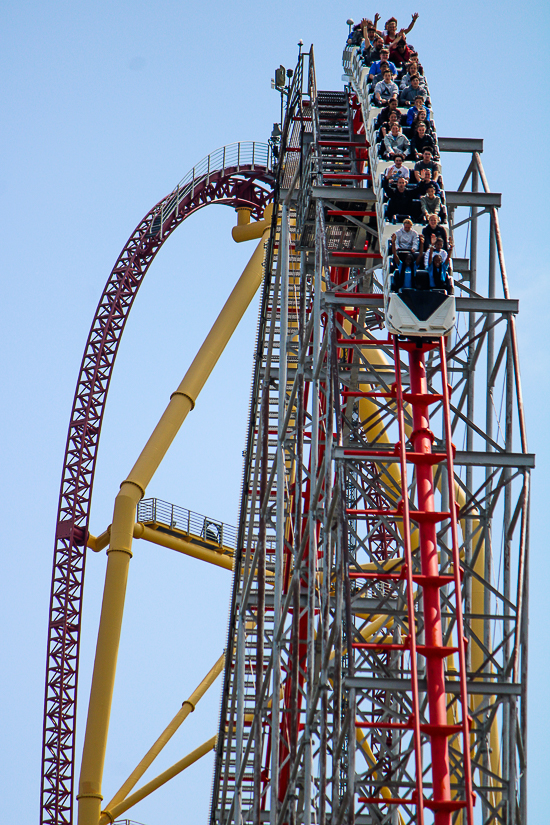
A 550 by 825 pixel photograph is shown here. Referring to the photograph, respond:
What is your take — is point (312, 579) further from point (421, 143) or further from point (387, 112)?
point (387, 112)

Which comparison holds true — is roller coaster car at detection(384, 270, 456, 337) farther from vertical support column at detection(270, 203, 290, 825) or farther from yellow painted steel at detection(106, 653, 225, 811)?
yellow painted steel at detection(106, 653, 225, 811)

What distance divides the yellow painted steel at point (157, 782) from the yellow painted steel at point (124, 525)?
1.10 feet

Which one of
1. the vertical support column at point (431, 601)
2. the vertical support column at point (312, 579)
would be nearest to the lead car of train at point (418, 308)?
the vertical support column at point (431, 601)

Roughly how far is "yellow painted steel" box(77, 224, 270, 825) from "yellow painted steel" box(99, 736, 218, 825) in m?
0.33

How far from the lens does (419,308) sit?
44.1 feet

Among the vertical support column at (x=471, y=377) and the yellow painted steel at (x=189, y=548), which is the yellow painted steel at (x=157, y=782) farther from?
the vertical support column at (x=471, y=377)

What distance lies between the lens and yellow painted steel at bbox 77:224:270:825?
25922mm

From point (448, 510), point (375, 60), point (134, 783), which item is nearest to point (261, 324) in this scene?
point (375, 60)

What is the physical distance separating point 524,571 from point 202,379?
1503 cm

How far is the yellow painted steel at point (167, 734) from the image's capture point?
26.6 m

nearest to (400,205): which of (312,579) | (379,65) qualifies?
(379,65)

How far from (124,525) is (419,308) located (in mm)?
15014

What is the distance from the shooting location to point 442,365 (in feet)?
44.3

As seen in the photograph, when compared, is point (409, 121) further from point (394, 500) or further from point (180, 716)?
point (180, 716)
